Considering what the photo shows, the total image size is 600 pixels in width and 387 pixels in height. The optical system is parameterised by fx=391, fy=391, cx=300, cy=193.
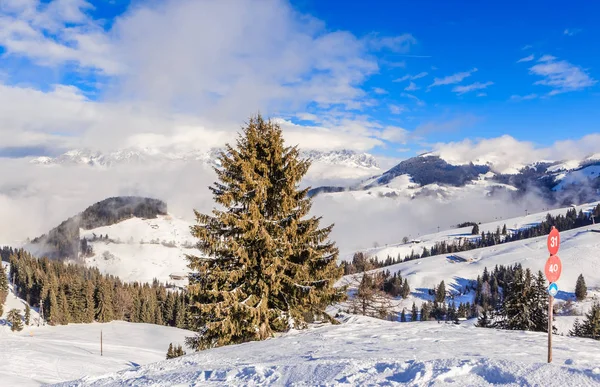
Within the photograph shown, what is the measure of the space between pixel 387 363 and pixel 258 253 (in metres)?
10.1

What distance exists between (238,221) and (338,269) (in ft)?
18.7

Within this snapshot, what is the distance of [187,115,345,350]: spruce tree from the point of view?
17.3 metres

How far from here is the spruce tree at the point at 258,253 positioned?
17.3 meters

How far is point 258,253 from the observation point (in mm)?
18125

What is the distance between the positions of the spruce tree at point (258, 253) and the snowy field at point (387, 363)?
3.26 m

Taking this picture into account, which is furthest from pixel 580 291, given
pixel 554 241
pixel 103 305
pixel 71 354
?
pixel 554 241

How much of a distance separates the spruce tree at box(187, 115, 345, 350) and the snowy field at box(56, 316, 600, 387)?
326 centimetres

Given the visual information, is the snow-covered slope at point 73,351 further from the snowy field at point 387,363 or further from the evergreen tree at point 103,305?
the evergreen tree at point 103,305

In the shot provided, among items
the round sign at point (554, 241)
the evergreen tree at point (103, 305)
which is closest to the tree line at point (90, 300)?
the evergreen tree at point (103, 305)

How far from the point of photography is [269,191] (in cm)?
1888

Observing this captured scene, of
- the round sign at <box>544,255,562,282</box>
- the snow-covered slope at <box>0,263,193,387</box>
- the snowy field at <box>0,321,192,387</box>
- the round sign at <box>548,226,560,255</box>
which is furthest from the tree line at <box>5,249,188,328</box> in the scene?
the round sign at <box>548,226,560,255</box>

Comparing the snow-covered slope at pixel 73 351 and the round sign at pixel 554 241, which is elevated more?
the round sign at pixel 554 241

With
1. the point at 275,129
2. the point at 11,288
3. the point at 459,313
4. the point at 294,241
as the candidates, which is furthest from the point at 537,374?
the point at 11,288

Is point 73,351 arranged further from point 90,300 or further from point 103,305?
point 103,305
